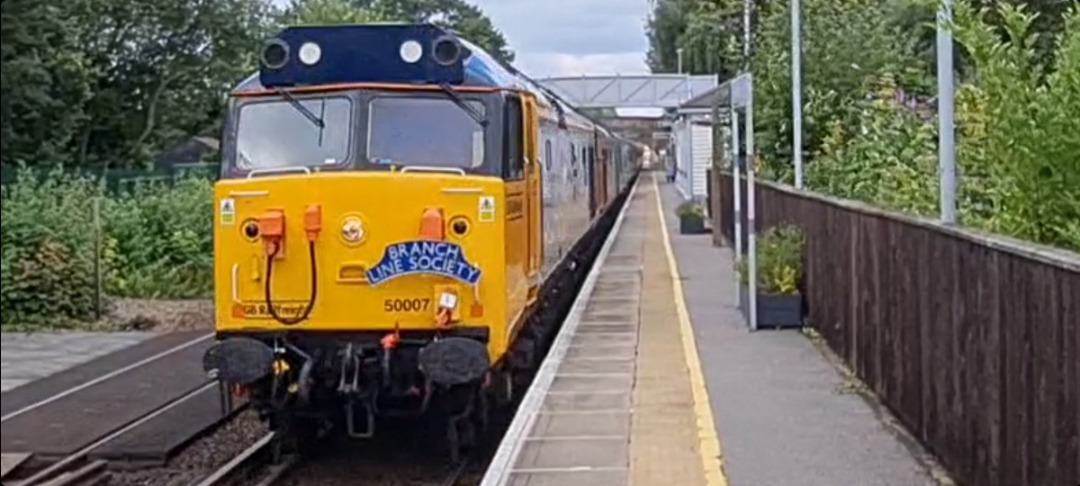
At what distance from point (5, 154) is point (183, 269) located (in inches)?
902

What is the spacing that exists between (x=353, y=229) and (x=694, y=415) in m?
2.65

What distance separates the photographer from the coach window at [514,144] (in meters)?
13.3

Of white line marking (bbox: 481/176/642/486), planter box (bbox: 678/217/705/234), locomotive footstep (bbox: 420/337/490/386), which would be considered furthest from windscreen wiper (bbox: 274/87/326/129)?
planter box (bbox: 678/217/705/234)

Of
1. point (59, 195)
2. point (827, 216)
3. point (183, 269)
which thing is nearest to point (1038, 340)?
point (827, 216)

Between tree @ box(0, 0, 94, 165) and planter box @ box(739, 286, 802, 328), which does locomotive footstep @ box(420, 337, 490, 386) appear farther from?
planter box @ box(739, 286, 802, 328)

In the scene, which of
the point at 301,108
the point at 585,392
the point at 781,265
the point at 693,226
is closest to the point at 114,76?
the point at 301,108

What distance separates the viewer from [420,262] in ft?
41.1

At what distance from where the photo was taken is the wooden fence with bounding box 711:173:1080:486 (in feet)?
25.4

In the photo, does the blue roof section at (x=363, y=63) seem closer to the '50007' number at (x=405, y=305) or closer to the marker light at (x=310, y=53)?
the marker light at (x=310, y=53)

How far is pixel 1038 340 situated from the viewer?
8.08m

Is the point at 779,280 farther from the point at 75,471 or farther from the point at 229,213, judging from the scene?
the point at 75,471

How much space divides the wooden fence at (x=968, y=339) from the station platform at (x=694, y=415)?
37 cm

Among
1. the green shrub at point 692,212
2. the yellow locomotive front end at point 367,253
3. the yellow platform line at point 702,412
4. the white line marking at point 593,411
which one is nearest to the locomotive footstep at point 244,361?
the yellow locomotive front end at point 367,253

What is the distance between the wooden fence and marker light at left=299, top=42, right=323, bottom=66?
408 centimetres
